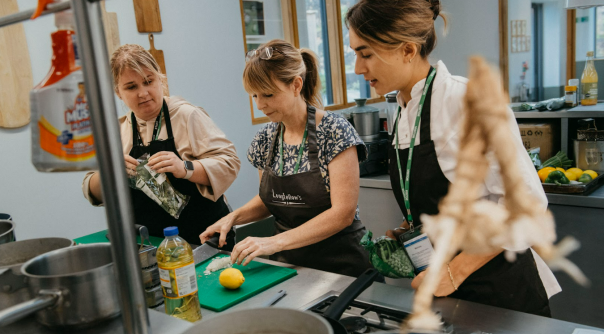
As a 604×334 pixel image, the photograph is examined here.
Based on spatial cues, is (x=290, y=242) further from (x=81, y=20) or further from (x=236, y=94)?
(x=236, y=94)

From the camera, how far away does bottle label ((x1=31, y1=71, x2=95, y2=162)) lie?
0.66 m

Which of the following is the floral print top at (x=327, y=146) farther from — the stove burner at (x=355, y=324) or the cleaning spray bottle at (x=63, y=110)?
the cleaning spray bottle at (x=63, y=110)

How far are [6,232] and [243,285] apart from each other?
2.16 ft

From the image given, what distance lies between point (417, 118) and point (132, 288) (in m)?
0.99

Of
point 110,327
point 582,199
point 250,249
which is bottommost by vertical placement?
point 582,199

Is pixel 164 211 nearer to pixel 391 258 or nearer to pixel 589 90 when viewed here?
pixel 391 258

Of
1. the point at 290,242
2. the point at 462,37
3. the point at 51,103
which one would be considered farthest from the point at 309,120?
the point at 462,37

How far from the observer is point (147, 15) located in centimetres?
373

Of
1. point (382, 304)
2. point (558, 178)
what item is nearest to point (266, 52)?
point (382, 304)

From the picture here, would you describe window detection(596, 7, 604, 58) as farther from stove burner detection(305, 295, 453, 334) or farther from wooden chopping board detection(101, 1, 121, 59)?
stove burner detection(305, 295, 453, 334)

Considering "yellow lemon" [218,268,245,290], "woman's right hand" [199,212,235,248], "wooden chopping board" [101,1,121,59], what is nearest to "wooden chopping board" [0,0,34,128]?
"wooden chopping board" [101,1,121,59]

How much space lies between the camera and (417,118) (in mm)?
1381

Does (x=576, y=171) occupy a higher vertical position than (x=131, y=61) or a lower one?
lower

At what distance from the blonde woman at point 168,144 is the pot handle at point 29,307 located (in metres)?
1.25
